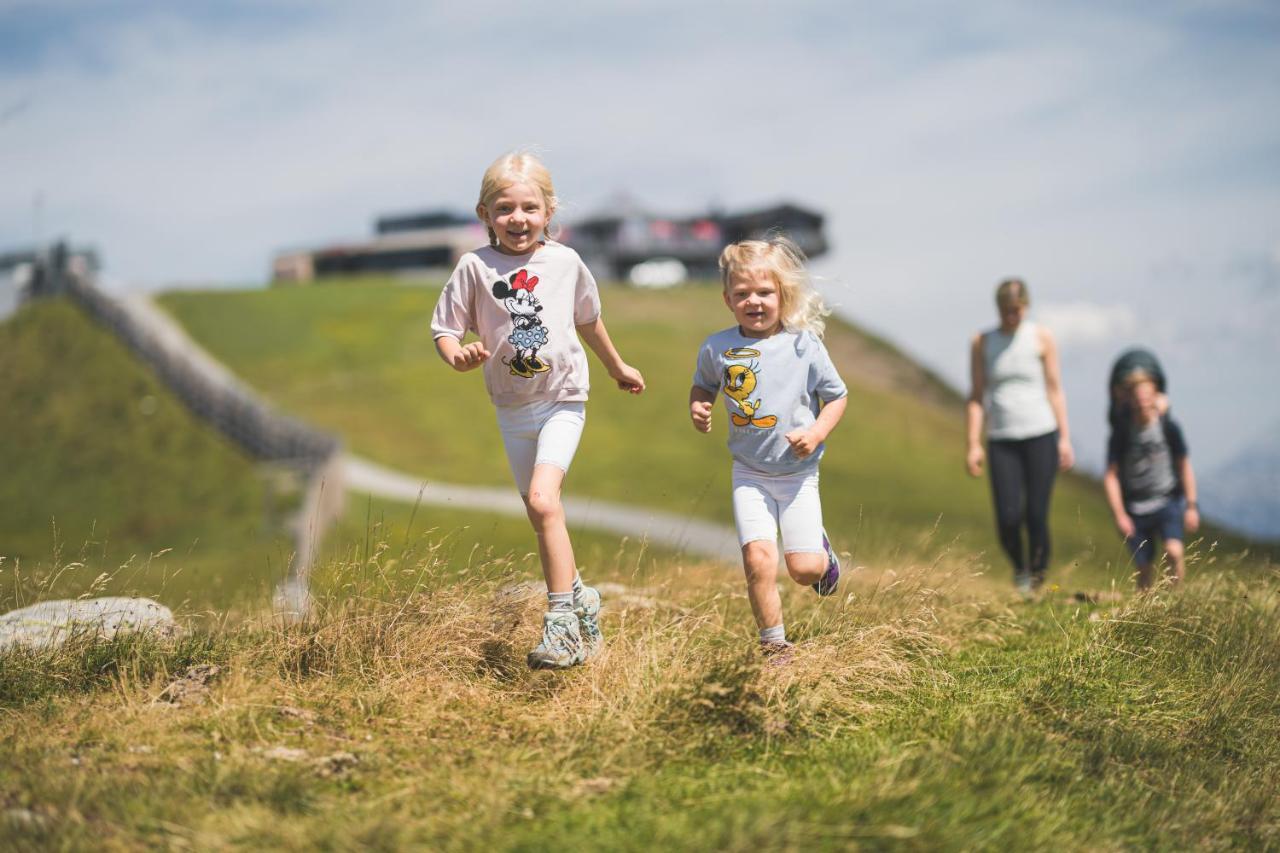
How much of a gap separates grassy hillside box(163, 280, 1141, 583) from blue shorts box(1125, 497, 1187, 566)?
23.5 feet

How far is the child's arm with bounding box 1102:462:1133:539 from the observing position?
7617mm

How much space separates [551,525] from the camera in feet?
15.4

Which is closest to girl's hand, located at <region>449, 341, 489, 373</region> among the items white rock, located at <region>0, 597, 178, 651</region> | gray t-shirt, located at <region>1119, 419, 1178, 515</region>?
white rock, located at <region>0, 597, 178, 651</region>

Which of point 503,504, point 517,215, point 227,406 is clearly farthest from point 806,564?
point 227,406

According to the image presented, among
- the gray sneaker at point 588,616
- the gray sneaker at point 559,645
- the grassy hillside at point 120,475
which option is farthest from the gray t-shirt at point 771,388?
the grassy hillside at point 120,475

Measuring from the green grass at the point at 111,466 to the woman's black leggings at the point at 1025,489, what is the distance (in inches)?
467

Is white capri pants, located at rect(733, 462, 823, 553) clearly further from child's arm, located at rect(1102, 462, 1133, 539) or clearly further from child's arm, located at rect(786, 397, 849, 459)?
child's arm, located at rect(1102, 462, 1133, 539)

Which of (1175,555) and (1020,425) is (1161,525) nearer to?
(1175,555)

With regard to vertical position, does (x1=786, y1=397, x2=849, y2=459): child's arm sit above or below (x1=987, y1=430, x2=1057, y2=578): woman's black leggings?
above

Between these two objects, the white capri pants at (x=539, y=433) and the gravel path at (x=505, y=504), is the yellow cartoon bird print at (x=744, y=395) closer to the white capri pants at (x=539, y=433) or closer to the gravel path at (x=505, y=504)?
the white capri pants at (x=539, y=433)

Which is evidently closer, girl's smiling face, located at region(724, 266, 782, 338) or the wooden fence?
girl's smiling face, located at region(724, 266, 782, 338)

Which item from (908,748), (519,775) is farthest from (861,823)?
(519,775)

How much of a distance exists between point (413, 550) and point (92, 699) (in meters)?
1.53

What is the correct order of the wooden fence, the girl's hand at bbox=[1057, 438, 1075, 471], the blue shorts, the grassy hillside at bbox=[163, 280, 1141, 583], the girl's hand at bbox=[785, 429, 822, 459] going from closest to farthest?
the girl's hand at bbox=[785, 429, 822, 459]
the blue shorts
the girl's hand at bbox=[1057, 438, 1075, 471]
the wooden fence
the grassy hillside at bbox=[163, 280, 1141, 583]
